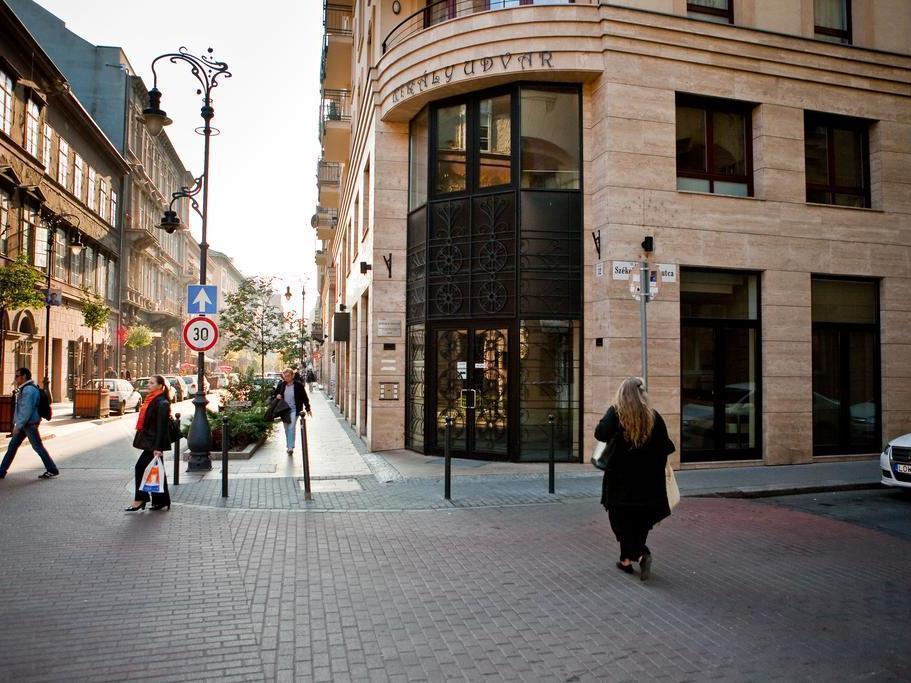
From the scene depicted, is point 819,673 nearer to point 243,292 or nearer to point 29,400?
point 29,400

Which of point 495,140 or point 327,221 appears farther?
point 327,221

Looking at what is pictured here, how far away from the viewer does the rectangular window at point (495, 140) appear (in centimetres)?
1271

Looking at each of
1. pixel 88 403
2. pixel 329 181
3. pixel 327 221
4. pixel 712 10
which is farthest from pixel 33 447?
pixel 327 221

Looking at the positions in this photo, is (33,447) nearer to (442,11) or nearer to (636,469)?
(636,469)

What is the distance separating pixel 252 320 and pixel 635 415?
2326 centimetres

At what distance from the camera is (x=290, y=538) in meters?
7.24

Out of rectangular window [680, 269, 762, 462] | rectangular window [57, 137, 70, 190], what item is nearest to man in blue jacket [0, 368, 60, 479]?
rectangular window [680, 269, 762, 462]

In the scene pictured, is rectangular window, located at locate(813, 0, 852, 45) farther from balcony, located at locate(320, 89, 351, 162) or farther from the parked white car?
balcony, located at locate(320, 89, 351, 162)

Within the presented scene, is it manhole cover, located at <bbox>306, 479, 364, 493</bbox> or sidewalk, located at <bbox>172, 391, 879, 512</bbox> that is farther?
manhole cover, located at <bbox>306, 479, 364, 493</bbox>

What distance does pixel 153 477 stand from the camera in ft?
27.8

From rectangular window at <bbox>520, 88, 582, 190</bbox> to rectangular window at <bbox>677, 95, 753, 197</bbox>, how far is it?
1.99 m

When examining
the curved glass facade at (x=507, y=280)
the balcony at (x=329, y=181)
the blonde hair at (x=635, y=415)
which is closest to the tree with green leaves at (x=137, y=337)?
the balcony at (x=329, y=181)

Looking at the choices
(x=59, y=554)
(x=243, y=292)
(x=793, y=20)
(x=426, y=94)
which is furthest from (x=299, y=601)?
(x=243, y=292)

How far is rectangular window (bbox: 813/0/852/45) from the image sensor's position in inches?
538
